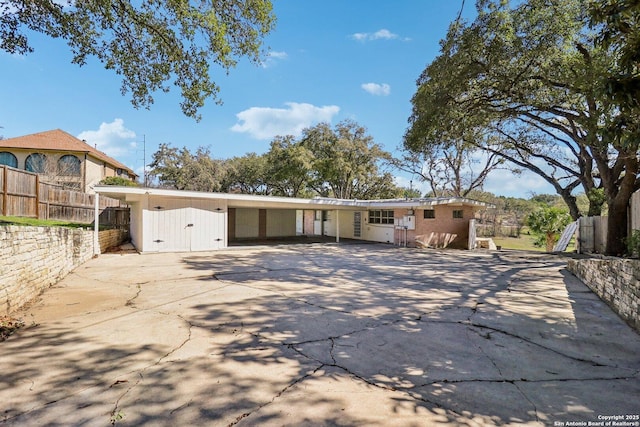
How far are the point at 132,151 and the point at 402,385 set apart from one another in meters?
31.7

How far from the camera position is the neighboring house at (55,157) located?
70.1ft

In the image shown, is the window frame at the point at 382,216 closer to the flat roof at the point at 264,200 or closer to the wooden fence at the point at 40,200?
the flat roof at the point at 264,200

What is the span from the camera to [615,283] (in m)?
4.81

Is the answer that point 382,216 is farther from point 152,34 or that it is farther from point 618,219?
point 152,34

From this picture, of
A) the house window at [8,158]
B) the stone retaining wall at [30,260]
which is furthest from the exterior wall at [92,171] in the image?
the stone retaining wall at [30,260]

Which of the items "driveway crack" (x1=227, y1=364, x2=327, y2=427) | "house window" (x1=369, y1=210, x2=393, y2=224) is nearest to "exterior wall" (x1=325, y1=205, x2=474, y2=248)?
"house window" (x1=369, y1=210, x2=393, y2=224)

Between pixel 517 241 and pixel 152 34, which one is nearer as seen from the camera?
pixel 152 34

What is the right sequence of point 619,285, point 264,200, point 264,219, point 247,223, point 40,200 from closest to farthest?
point 619,285, point 40,200, point 264,200, point 247,223, point 264,219

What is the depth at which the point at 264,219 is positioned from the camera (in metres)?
18.8

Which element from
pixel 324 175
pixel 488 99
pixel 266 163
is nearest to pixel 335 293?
pixel 488 99

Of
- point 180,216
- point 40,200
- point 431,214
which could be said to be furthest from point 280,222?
point 40,200

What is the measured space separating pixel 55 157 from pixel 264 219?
15.7 m

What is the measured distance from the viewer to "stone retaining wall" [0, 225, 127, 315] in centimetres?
411

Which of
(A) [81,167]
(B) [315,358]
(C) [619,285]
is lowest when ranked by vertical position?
(B) [315,358]
